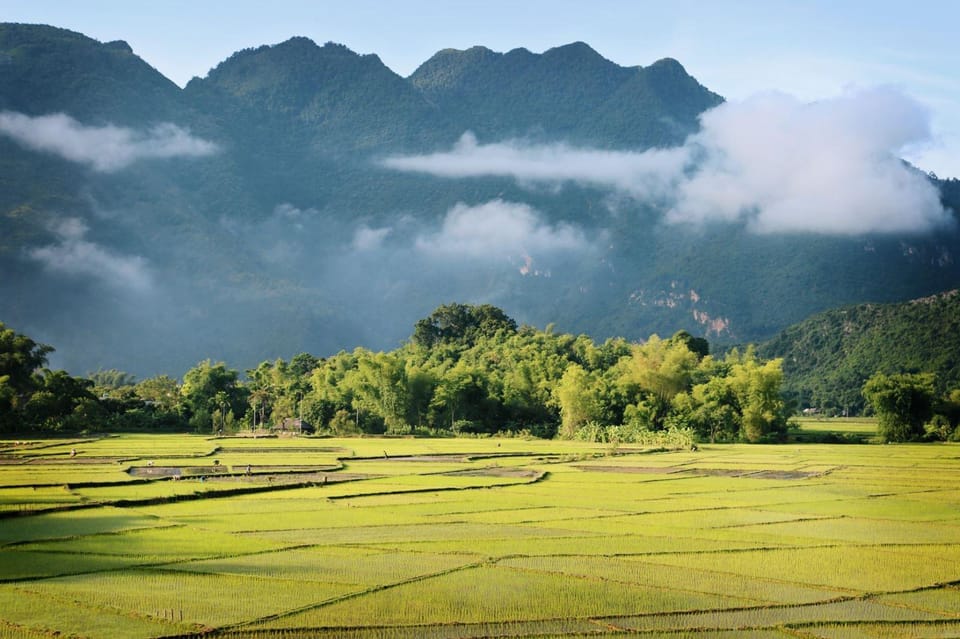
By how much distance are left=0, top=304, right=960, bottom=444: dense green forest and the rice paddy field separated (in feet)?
92.5

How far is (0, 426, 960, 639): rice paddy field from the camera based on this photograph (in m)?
15.1

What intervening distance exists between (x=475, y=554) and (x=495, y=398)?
58549mm

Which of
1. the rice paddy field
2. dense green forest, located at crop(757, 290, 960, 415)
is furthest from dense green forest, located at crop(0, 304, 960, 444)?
the rice paddy field

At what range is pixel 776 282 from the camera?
161 meters

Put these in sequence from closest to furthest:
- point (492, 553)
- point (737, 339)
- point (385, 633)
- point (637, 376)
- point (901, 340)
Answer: point (385, 633) < point (492, 553) < point (637, 376) < point (901, 340) < point (737, 339)

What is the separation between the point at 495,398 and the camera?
258ft

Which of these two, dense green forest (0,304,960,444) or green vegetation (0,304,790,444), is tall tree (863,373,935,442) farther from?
green vegetation (0,304,790,444)

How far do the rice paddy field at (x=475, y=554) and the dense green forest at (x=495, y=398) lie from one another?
1111 inches

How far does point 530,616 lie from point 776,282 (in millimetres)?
152841

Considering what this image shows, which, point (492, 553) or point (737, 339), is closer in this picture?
point (492, 553)

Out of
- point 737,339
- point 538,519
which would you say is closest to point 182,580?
point 538,519

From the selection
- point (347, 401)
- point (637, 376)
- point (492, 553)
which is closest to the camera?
point (492, 553)

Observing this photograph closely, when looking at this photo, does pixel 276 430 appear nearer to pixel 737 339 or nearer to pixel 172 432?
pixel 172 432

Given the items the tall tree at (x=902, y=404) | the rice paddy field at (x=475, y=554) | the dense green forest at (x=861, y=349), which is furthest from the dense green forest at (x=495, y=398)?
the rice paddy field at (x=475, y=554)
